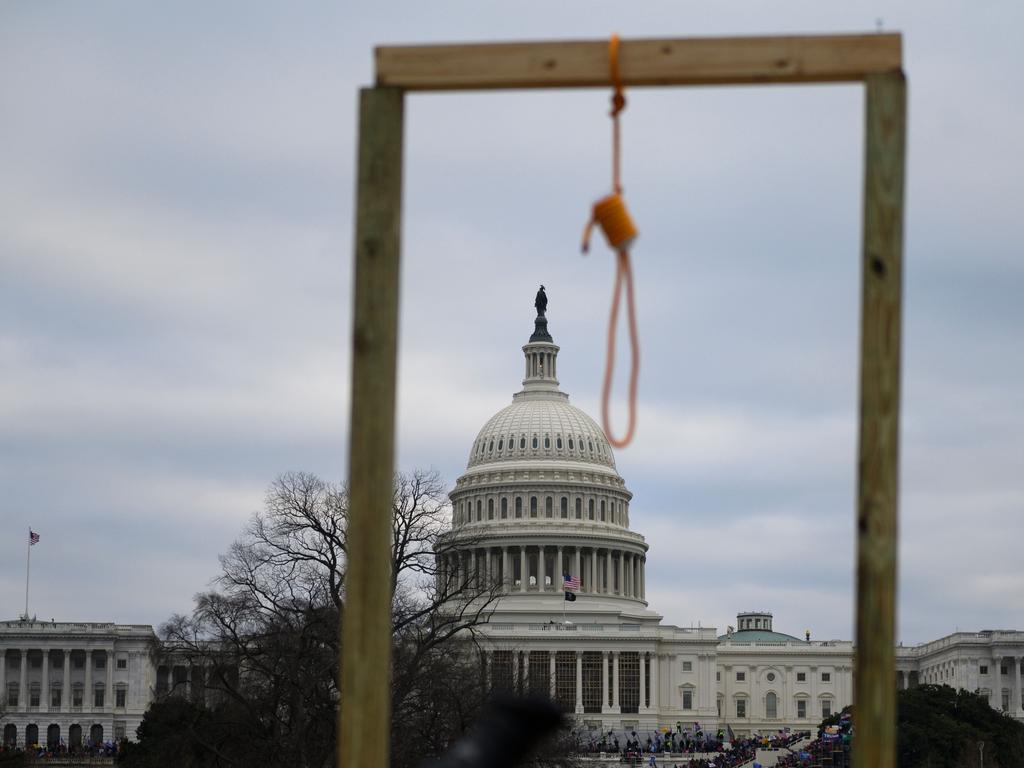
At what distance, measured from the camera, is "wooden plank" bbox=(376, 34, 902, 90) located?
11562 mm

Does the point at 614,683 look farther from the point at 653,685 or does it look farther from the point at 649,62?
the point at 649,62

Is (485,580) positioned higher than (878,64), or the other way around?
(485,580)

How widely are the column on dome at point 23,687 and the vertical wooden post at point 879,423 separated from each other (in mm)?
193314

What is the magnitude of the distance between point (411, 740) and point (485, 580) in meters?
15.7

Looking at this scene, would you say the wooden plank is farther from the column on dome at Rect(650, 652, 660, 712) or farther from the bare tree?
the column on dome at Rect(650, 652, 660, 712)

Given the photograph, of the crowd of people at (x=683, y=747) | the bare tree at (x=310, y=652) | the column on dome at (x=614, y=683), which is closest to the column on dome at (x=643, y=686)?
the column on dome at (x=614, y=683)

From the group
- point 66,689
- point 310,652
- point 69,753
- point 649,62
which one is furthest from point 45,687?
point 649,62

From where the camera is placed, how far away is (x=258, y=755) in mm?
71375

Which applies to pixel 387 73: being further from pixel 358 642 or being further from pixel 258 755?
pixel 258 755

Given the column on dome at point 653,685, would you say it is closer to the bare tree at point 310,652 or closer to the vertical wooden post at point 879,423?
the bare tree at point 310,652

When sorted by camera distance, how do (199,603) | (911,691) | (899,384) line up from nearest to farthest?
1. (899,384)
2. (199,603)
3. (911,691)

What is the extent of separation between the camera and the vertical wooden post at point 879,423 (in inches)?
436

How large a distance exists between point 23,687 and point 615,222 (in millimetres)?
193972

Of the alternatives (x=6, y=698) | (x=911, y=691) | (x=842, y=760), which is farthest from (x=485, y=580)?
(x=6, y=698)
